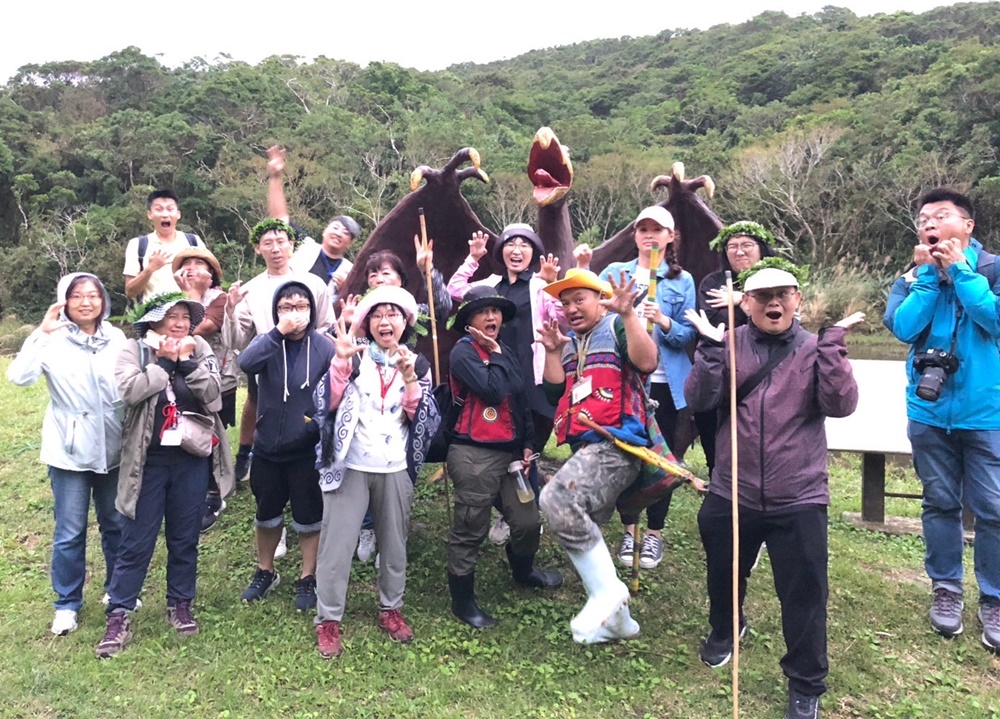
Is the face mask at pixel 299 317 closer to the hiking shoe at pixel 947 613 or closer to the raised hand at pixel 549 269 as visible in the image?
the raised hand at pixel 549 269

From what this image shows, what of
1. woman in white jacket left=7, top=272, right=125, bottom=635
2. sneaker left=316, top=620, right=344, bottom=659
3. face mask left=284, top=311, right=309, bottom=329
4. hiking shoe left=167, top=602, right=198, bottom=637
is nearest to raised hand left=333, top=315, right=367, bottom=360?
face mask left=284, top=311, right=309, bottom=329

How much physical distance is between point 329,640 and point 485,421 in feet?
4.25

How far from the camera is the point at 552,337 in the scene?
10.6 feet

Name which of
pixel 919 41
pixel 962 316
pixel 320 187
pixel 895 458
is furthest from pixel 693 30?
pixel 962 316

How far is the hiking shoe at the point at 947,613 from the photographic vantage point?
359 centimetres

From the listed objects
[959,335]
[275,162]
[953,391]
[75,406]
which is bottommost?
[953,391]

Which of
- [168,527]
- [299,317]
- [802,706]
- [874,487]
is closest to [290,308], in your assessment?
[299,317]

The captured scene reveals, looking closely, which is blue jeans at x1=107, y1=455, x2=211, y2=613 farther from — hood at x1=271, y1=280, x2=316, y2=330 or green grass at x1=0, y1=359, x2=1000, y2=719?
hood at x1=271, y1=280, x2=316, y2=330

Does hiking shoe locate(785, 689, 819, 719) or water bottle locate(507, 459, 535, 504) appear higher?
water bottle locate(507, 459, 535, 504)

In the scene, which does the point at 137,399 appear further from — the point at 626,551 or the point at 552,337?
the point at 626,551

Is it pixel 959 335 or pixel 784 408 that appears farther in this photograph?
pixel 959 335

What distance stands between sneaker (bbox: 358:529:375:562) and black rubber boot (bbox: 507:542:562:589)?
3.02ft

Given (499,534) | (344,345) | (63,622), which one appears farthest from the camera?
(499,534)

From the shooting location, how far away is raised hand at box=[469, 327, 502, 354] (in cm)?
343
